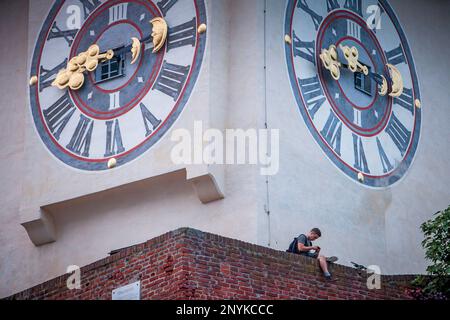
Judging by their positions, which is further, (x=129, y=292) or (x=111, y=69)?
(x=111, y=69)

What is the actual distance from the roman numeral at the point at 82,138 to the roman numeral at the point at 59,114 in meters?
0.29

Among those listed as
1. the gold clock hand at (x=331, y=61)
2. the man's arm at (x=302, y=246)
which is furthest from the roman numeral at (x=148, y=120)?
the man's arm at (x=302, y=246)

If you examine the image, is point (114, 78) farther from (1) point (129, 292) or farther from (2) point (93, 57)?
(1) point (129, 292)

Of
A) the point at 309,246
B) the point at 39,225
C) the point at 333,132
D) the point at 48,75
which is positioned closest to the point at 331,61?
the point at 333,132

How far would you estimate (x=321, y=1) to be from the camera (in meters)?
29.0

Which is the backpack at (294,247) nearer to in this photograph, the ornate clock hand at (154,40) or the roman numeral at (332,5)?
the ornate clock hand at (154,40)

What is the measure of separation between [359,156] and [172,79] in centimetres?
336

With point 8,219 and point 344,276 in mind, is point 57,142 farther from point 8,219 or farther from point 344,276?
point 344,276

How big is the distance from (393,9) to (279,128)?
4.83 meters

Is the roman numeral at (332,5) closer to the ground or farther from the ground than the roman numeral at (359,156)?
farther from the ground

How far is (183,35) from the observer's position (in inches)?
1089

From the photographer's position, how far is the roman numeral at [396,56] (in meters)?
30.2

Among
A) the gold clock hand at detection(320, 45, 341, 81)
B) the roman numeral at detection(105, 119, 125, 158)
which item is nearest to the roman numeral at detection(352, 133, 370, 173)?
the gold clock hand at detection(320, 45, 341, 81)
